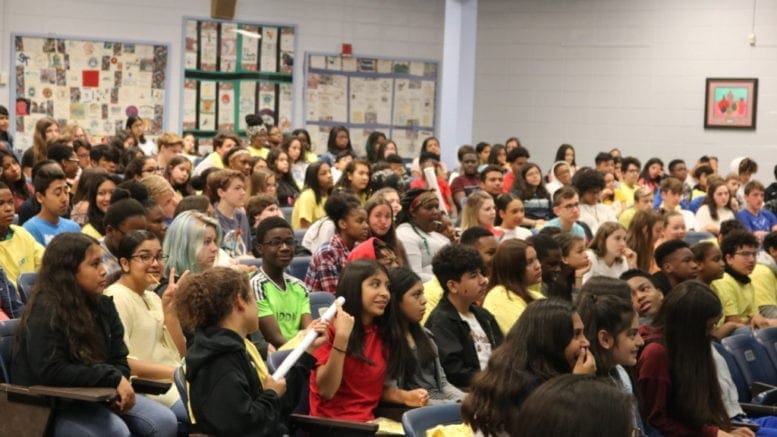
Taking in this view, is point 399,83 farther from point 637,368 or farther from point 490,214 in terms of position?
point 637,368

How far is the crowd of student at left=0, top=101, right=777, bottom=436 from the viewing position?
3648 millimetres

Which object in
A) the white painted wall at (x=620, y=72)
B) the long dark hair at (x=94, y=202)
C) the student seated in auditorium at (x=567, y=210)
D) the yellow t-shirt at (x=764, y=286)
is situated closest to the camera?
the long dark hair at (x=94, y=202)

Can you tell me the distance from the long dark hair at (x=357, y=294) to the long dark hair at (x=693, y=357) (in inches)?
44.1

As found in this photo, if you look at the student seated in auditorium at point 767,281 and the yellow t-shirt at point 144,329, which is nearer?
the yellow t-shirt at point 144,329

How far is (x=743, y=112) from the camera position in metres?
14.5

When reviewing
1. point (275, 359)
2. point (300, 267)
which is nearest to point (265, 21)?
point (300, 267)

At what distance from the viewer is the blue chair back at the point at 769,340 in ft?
18.9

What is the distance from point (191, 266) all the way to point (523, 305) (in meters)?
1.55

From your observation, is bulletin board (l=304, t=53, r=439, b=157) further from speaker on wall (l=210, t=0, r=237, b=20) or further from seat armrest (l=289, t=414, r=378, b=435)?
seat armrest (l=289, t=414, r=378, b=435)

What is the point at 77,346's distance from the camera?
4.21 meters

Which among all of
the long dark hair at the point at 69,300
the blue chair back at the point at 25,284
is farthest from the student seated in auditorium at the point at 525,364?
the blue chair back at the point at 25,284

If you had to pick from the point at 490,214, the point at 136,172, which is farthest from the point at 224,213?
the point at 490,214

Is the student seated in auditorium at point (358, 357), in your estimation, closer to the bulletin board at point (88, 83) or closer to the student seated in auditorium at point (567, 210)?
the student seated in auditorium at point (567, 210)

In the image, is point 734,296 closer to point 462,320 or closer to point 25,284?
point 462,320
